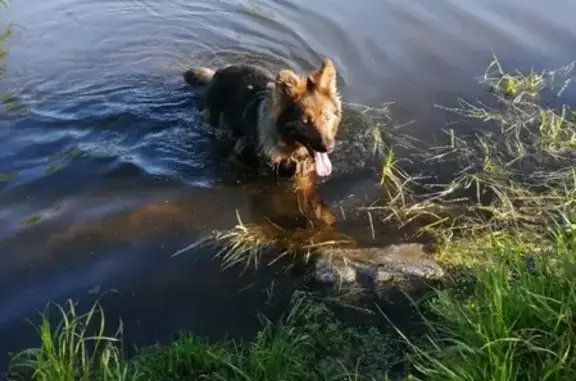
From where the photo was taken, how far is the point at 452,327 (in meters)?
3.42

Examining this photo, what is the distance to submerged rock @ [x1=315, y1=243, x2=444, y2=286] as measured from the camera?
4.37 meters

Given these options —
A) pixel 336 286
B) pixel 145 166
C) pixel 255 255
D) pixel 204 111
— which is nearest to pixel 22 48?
pixel 204 111

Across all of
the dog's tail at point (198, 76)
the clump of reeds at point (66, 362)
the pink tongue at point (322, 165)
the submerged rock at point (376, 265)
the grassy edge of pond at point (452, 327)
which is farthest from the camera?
the dog's tail at point (198, 76)

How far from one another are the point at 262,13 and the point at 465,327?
24.1ft

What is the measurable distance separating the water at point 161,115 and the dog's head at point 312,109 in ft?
1.50

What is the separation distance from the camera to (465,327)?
125 inches

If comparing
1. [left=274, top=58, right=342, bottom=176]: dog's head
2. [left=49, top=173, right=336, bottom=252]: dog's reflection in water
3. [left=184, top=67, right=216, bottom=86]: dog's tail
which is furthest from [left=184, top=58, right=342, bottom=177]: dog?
[left=184, top=67, right=216, bottom=86]: dog's tail

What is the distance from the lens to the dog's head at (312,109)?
5.50 m

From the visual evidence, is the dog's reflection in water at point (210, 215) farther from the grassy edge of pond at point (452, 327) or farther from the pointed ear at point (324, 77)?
the pointed ear at point (324, 77)

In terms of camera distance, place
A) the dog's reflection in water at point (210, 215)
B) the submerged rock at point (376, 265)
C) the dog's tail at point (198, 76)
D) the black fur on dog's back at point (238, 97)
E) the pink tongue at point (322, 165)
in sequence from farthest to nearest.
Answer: the dog's tail at point (198, 76) → the black fur on dog's back at point (238, 97) → the pink tongue at point (322, 165) → the dog's reflection in water at point (210, 215) → the submerged rock at point (376, 265)

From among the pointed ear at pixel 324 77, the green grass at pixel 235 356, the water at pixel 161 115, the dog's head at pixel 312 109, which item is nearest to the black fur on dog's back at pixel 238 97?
the water at pixel 161 115

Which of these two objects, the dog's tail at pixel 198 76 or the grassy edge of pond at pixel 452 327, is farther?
the dog's tail at pixel 198 76

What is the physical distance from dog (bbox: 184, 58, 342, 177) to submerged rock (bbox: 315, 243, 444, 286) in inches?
43.2

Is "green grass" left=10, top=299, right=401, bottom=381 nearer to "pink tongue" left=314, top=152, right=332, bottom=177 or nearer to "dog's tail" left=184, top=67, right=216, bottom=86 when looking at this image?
"pink tongue" left=314, top=152, right=332, bottom=177
